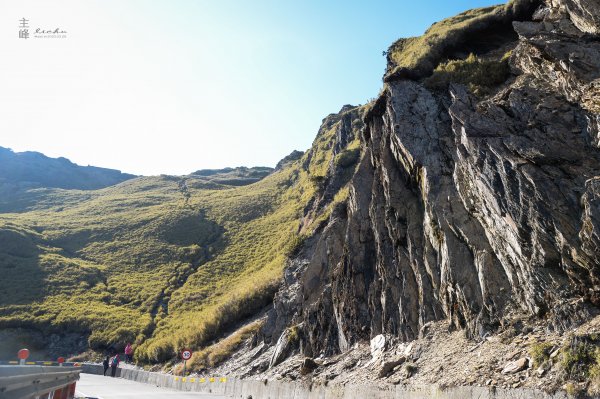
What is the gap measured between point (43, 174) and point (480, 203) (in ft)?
626

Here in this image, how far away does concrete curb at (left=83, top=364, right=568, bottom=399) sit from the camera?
29.9 feet

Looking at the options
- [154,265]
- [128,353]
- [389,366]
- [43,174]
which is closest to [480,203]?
[389,366]

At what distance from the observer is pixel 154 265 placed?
188 ft

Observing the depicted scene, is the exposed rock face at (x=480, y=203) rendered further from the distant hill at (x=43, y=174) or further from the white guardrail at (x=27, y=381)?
the distant hill at (x=43, y=174)

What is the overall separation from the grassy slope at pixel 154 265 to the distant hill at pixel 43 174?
7648 centimetres

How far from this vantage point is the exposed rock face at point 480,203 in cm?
1148

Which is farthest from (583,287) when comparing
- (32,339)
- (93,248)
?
(93,248)

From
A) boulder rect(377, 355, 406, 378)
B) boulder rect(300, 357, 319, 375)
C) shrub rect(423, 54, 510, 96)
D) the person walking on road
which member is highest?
shrub rect(423, 54, 510, 96)

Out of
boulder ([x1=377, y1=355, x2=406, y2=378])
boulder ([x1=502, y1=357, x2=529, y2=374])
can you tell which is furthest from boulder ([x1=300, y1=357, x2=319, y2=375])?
boulder ([x1=502, y1=357, x2=529, y2=374])

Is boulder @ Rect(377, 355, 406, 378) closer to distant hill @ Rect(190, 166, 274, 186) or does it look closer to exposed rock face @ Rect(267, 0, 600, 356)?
exposed rock face @ Rect(267, 0, 600, 356)

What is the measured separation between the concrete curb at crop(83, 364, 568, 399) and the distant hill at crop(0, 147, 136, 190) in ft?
458

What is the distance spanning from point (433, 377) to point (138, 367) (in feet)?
96.1

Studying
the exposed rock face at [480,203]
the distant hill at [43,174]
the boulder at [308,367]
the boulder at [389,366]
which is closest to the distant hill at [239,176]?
the distant hill at [43,174]

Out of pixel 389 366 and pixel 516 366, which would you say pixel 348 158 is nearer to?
pixel 389 366
